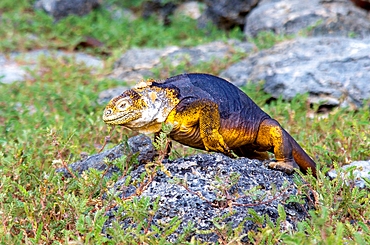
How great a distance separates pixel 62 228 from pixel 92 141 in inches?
79.4

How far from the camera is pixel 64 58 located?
8711 millimetres


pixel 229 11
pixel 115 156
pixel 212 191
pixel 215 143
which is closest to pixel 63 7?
pixel 229 11

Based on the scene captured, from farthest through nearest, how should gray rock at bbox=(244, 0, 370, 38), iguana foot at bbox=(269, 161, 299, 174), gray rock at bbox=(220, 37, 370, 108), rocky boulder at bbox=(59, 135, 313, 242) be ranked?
1. gray rock at bbox=(244, 0, 370, 38)
2. gray rock at bbox=(220, 37, 370, 108)
3. iguana foot at bbox=(269, 161, 299, 174)
4. rocky boulder at bbox=(59, 135, 313, 242)

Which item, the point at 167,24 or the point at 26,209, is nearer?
the point at 26,209

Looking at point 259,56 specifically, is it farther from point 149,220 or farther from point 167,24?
point 149,220

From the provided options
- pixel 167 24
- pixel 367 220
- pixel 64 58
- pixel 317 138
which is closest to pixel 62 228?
pixel 367 220

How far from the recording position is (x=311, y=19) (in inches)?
349

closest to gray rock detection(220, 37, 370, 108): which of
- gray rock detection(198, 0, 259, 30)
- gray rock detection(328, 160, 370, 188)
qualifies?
gray rock detection(328, 160, 370, 188)

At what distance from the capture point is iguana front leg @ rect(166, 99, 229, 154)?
12.3 ft

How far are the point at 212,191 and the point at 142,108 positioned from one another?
64 centimetres

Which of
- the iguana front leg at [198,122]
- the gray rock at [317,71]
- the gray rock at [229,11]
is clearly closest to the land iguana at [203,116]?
the iguana front leg at [198,122]

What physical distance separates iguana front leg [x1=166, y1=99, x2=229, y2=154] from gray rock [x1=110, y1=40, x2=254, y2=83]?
4150 millimetres

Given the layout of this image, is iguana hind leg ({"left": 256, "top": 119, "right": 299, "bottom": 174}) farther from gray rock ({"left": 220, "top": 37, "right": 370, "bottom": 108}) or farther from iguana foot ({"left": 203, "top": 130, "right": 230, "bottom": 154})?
gray rock ({"left": 220, "top": 37, "right": 370, "bottom": 108})

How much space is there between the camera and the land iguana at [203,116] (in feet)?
12.2
